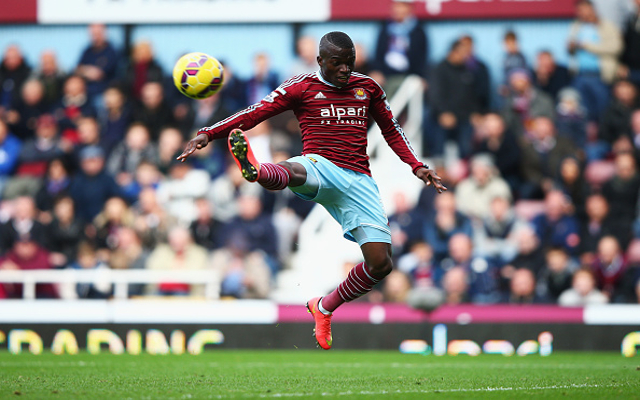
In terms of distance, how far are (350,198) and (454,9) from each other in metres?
8.24

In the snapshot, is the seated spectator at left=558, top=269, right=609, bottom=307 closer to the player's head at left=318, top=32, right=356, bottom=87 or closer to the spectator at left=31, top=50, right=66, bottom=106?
the player's head at left=318, top=32, right=356, bottom=87

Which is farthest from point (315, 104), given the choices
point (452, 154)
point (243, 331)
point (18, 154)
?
point (18, 154)

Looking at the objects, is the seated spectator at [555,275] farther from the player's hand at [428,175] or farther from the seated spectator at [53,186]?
the seated spectator at [53,186]

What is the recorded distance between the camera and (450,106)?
44.1ft

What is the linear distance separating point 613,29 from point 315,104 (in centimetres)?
816

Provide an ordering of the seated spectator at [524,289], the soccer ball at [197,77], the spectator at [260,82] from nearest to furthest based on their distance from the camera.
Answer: the soccer ball at [197,77], the seated spectator at [524,289], the spectator at [260,82]

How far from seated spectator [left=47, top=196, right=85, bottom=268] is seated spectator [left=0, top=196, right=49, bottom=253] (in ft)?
0.37

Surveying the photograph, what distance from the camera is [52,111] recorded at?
1412 centimetres

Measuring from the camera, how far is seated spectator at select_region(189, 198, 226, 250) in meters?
12.4

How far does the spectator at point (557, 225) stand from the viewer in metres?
12.1

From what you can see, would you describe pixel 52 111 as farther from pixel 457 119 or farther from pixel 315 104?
pixel 315 104

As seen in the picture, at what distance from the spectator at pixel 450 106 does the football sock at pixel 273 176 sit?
7141mm

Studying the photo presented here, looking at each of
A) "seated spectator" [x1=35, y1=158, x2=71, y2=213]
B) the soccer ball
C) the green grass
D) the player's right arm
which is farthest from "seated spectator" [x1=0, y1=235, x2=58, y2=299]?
the player's right arm

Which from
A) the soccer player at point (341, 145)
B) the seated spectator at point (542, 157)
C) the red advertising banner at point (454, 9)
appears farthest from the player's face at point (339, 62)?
the red advertising banner at point (454, 9)
